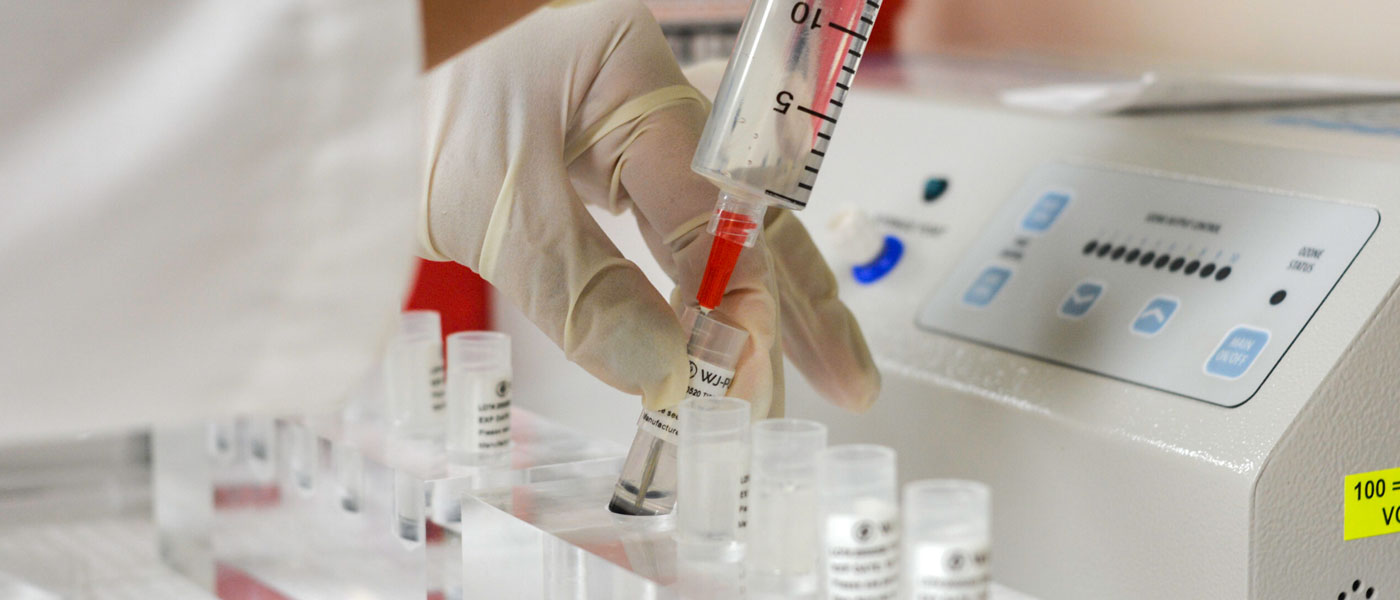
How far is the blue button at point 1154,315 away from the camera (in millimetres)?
938

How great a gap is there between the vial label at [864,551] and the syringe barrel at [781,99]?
19cm

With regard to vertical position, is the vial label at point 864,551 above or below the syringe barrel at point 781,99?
below

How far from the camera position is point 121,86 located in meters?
0.47

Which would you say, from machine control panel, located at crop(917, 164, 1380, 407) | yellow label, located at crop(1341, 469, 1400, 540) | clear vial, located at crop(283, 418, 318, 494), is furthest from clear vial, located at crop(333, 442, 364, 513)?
yellow label, located at crop(1341, 469, 1400, 540)

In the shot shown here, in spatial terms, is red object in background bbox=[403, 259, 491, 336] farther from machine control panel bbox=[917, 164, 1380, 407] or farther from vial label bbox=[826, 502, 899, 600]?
Result: vial label bbox=[826, 502, 899, 600]

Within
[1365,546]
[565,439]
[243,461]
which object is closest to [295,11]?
[565,439]

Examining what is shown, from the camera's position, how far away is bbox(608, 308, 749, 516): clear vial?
32.5 inches

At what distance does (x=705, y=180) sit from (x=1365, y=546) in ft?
1.53

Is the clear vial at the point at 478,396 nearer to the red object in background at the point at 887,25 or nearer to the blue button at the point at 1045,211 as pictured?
the blue button at the point at 1045,211

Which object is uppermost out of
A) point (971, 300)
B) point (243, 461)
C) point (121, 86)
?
point (121, 86)

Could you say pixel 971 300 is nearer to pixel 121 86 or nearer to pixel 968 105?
pixel 968 105

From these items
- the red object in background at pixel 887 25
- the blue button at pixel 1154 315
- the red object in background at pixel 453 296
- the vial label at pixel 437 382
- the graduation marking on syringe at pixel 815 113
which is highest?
the red object in background at pixel 887 25

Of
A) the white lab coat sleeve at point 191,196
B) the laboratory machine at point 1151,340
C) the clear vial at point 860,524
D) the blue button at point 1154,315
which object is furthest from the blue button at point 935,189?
the white lab coat sleeve at point 191,196

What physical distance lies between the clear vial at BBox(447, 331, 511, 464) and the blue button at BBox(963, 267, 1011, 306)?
35 centimetres
